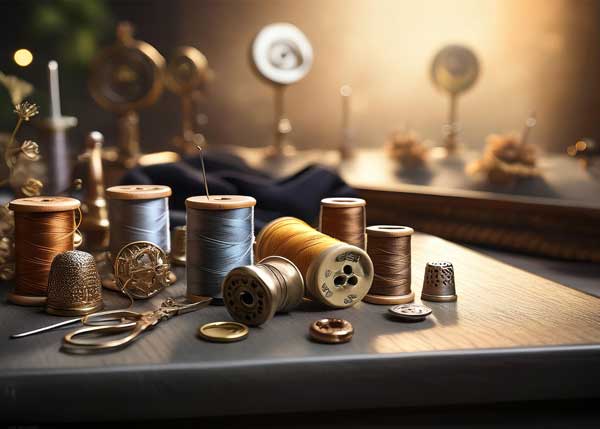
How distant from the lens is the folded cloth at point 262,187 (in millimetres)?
2314

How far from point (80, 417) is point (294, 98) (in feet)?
12.1

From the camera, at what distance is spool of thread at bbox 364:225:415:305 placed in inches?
59.4

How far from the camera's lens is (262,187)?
2.38 m

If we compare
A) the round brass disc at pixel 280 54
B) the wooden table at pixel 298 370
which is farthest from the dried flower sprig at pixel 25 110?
the round brass disc at pixel 280 54

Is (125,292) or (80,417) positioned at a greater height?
(125,292)

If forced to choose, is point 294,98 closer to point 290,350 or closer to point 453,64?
point 453,64

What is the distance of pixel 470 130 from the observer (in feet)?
15.8

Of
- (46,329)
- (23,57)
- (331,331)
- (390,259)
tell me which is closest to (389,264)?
(390,259)

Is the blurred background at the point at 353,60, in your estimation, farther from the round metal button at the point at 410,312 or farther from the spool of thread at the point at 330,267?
the round metal button at the point at 410,312

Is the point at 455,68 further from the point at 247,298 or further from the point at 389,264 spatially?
the point at 247,298

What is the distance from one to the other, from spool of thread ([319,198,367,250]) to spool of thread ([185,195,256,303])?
0.66 ft

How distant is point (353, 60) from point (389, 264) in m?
3.28

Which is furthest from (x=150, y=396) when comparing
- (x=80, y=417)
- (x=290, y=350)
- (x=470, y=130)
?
(x=470, y=130)

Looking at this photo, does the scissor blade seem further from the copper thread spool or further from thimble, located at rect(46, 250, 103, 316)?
the copper thread spool
